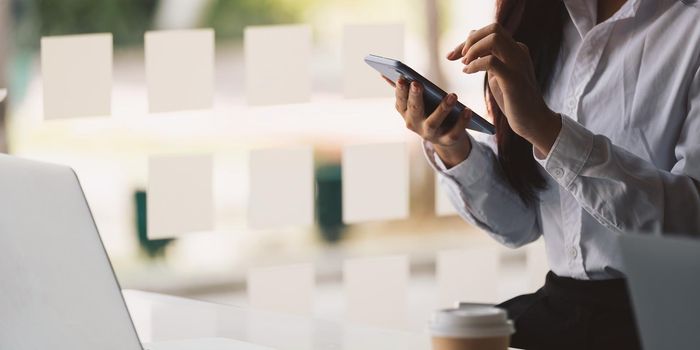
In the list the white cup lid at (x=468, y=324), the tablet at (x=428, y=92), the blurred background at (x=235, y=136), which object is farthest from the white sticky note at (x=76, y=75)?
the white cup lid at (x=468, y=324)

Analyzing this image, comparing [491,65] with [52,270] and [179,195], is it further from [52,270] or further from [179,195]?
[179,195]

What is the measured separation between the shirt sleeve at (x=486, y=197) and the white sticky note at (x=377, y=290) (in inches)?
79.7

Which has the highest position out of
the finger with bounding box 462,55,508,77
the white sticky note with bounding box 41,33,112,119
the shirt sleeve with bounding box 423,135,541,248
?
the white sticky note with bounding box 41,33,112,119

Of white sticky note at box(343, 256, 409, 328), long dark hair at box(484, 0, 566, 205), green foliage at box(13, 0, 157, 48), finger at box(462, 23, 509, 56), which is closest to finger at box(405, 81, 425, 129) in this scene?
finger at box(462, 23, 509, 56)

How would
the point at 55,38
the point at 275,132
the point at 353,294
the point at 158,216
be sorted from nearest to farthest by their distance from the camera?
the point at 55,38, the point at 158,216, the point at 353,294, the point at 275,132

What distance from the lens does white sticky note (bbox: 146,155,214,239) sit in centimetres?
362

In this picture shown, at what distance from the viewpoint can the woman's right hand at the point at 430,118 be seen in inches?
70.5

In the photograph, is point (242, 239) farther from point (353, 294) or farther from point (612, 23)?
point (612, 23)

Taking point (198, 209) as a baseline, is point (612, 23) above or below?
above

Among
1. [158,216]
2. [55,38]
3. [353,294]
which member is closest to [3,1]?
[55,38]

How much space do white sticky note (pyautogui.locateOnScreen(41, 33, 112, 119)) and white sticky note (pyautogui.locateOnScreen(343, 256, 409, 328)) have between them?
1168 mm

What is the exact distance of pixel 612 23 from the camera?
1.90 metres

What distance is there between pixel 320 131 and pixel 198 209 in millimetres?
1746

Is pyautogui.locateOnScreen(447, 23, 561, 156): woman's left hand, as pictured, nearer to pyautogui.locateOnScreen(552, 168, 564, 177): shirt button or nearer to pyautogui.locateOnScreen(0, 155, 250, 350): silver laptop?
pyautogui.locateOnScreen(552, 168, 564, 177): shirt button
